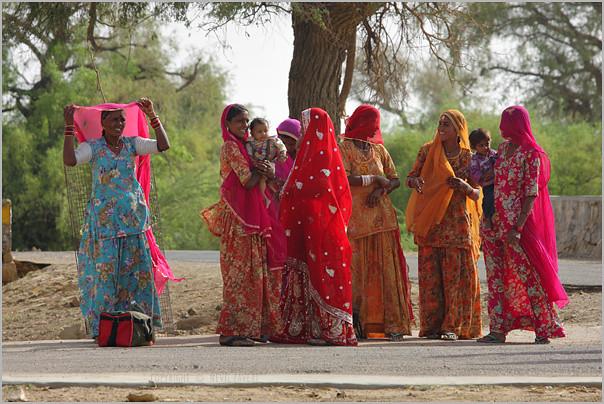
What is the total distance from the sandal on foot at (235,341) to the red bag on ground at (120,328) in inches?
26.0

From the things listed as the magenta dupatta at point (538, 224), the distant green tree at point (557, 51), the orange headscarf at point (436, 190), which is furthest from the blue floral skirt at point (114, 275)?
the distant green tree at point (557, 51)

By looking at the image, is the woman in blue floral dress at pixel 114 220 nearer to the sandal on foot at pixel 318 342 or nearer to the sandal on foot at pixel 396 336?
the sandal on foot at pixel 318 342

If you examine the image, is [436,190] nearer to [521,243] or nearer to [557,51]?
[521,243]

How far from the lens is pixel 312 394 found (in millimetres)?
7168

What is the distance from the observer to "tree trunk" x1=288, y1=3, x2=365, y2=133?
14.9m

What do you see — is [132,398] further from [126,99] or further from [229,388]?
[126,99]

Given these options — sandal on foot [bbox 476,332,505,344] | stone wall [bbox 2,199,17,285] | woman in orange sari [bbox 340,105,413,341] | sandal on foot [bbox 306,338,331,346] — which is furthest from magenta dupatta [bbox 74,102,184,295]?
stone wall [bbox 2,199,17,285]

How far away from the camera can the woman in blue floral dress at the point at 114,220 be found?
993 centimetres

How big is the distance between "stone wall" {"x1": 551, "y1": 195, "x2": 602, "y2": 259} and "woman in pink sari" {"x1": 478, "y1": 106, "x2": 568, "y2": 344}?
1285 cm

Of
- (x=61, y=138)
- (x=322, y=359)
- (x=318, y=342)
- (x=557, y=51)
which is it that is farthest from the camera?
(x=557, y=51)

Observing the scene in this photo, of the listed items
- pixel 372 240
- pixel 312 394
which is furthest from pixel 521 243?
pixel 312 394

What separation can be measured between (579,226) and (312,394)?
16830 millimetres

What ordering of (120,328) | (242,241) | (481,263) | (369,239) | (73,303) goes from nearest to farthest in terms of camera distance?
(120,328) < (242,241) < (369,239) < (73,303) < (481,263)

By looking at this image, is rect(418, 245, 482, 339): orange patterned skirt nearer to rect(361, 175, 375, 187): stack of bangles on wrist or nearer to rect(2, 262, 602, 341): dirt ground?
rect(361, 175, 375, 187): stack of bangles on wrist
